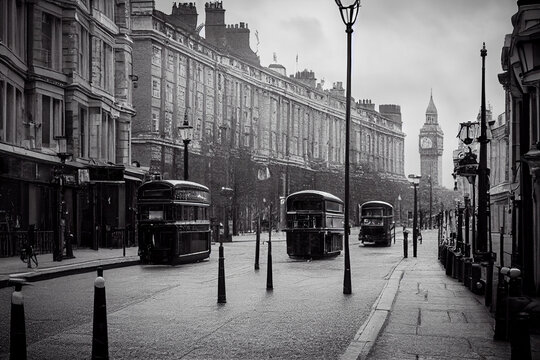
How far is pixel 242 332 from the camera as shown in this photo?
10.7 metres

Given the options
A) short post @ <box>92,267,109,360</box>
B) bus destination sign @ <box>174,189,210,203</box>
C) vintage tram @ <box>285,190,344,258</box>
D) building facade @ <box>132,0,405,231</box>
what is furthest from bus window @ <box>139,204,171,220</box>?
short post @ <box>92,267,109,360</box>

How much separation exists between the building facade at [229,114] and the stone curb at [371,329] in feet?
84.1

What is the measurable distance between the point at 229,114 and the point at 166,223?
5679cm

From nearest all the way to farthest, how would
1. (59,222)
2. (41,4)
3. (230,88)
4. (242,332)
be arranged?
(242,332) → (59,222) → (41,4) → (230,88)

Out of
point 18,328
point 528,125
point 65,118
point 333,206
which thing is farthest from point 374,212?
point 18,328

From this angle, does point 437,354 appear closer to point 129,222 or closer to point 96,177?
point 96,177

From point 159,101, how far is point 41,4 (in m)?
31.6

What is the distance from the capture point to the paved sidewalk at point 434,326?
9234mm

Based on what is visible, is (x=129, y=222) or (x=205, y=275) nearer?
(x=205, y=275)

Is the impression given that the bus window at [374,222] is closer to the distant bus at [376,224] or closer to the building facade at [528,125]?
the distant bus at [376,224]

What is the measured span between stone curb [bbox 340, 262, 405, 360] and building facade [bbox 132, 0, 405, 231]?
25620mm

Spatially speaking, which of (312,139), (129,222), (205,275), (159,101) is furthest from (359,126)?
(205,275)

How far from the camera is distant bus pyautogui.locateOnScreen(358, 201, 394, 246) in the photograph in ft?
159

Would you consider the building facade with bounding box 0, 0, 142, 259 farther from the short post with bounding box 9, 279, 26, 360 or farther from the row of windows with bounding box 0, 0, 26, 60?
the short post with bounding box 9, 279, 26, 360
